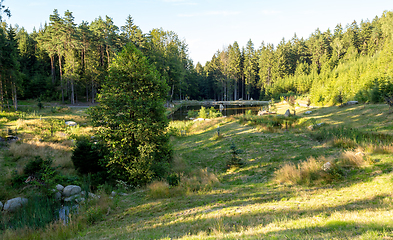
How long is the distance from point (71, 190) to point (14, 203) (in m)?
2.08

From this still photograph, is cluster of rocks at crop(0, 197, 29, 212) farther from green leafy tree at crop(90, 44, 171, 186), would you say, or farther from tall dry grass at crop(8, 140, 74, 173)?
tall dry grass at crop(8, 140, 74, 173)

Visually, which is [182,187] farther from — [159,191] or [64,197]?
[64,197]

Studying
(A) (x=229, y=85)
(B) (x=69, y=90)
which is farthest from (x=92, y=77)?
(A) (x=229, y=85)

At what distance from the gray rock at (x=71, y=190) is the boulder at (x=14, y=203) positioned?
152cm

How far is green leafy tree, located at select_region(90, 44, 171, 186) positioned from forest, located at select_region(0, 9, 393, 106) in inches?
221

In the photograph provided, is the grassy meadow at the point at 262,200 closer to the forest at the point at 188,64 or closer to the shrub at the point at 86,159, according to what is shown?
the shrub at the point at 86,159

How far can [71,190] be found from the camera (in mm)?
9867

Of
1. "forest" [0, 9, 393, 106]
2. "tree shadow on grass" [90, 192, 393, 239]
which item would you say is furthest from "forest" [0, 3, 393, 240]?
"forest" [0, 9, 393, 106]

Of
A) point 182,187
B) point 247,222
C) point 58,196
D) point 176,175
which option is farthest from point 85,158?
point 247,222

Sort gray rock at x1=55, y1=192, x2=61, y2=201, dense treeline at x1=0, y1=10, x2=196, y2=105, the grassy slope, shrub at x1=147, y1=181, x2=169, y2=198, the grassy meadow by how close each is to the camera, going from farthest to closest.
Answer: dense treeline at x1=0, y1=10, x2=196, y2=105, gray rock at x1=55, y1=192, x2=61, y2=201, shrub at x1=147, y1=181, x2=169, y2=198, the grassy meadow, the grassy slope

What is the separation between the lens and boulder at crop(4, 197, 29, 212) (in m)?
8.06

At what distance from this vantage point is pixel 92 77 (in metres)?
44.5

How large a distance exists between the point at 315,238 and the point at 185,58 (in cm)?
8182

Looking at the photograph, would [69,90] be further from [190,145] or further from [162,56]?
[190,145]
